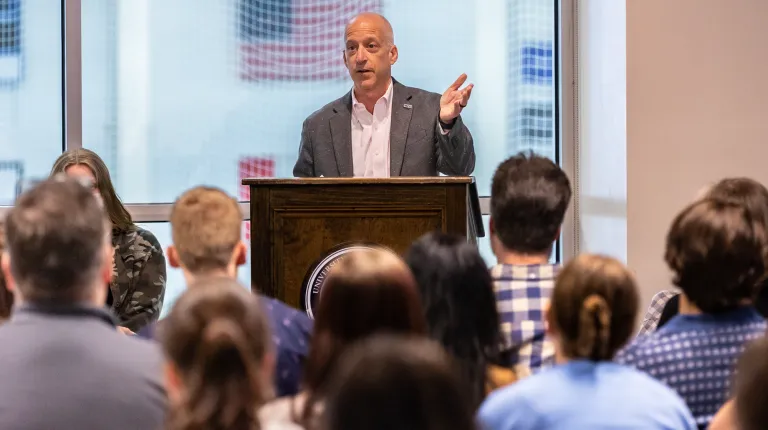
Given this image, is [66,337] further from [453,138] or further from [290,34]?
[290,34]

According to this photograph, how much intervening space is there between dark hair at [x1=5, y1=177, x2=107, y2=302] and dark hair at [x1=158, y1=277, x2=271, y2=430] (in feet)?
1.25

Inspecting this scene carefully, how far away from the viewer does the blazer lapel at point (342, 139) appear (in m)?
4.25

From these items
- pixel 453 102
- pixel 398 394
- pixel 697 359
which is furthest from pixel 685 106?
pixel 398 394

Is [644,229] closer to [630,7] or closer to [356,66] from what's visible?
[630,7]

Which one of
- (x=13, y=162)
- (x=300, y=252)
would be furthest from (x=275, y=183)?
(x=13, y=162)

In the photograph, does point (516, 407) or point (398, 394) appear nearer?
point (398, 394)

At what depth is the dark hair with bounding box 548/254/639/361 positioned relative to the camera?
5.77ft

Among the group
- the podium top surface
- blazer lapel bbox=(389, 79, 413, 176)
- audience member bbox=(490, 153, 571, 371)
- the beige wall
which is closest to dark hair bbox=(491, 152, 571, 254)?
audience member bbox=(490, 153, 571, 371)

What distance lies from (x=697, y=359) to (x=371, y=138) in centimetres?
250

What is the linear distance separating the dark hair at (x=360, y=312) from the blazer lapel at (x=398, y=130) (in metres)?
2.53

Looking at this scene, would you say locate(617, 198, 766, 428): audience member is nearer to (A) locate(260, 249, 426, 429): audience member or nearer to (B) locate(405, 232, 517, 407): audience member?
(B) locate(405, 232, 517, 407): audience member

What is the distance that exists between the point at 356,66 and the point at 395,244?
1.50 m

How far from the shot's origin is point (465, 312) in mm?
2062

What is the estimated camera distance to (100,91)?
5590 millimetres
